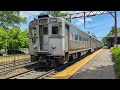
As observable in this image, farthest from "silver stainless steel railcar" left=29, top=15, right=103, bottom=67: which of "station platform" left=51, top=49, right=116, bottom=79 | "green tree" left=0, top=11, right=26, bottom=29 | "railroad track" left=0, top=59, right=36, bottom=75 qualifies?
"green tree" left=0, top=11, right=26, bottom=29

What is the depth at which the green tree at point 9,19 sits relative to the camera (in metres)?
51.1

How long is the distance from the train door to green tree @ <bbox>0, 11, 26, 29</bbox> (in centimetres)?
3503

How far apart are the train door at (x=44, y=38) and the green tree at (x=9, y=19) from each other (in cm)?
3503

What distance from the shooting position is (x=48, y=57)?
1633 cm

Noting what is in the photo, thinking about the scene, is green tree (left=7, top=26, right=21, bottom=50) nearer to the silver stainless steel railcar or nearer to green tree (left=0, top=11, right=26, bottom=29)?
green tree (left=0, top=11, right=26, bottom=29)

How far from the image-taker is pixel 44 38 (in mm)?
16734

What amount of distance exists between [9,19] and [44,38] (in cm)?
3755

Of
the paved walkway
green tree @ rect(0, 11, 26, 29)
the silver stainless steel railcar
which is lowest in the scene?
the paved walkway

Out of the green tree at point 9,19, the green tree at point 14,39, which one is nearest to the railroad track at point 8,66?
the green tree at point 14,39

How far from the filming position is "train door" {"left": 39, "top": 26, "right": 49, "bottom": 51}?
16513mm

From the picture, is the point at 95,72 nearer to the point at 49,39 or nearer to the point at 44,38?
the point at 49,39
